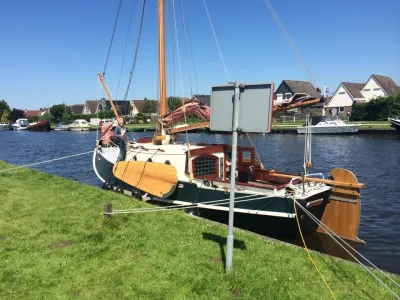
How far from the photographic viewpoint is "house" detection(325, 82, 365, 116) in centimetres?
7862

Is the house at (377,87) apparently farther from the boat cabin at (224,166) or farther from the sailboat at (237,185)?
the sailboat at (237,185)

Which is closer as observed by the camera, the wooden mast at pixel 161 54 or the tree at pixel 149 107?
the wooden mast at pixel 161 54

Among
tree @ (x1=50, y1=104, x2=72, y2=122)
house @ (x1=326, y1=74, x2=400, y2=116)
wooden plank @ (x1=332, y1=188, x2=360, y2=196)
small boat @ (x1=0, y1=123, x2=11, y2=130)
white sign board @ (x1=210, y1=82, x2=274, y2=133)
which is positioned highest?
house @ (x1=326, y1=74, x2=400, y2=116)

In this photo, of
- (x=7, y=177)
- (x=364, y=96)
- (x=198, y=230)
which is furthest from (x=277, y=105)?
(x=364, y=96)

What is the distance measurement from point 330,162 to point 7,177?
27563 mm

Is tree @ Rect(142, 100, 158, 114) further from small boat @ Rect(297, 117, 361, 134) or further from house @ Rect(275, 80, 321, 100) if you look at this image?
small boat @ Rect(297, 117, 361, 134)

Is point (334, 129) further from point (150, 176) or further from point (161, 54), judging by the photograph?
point (150, 176)

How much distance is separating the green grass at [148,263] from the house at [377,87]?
77.3m

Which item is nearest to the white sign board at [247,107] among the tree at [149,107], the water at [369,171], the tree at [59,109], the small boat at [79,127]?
the water at [369,171]

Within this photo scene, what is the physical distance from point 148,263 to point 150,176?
7.14 m

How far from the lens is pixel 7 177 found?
694 inches

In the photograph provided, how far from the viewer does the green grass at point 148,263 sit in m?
6.23

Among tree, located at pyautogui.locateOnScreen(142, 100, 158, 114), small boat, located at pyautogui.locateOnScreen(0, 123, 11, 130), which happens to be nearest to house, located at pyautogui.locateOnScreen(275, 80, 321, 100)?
tree, located at pyautogui.locateOnScreen(142, 100, 158, 114)

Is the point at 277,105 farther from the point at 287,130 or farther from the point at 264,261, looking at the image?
the point at 287,130
